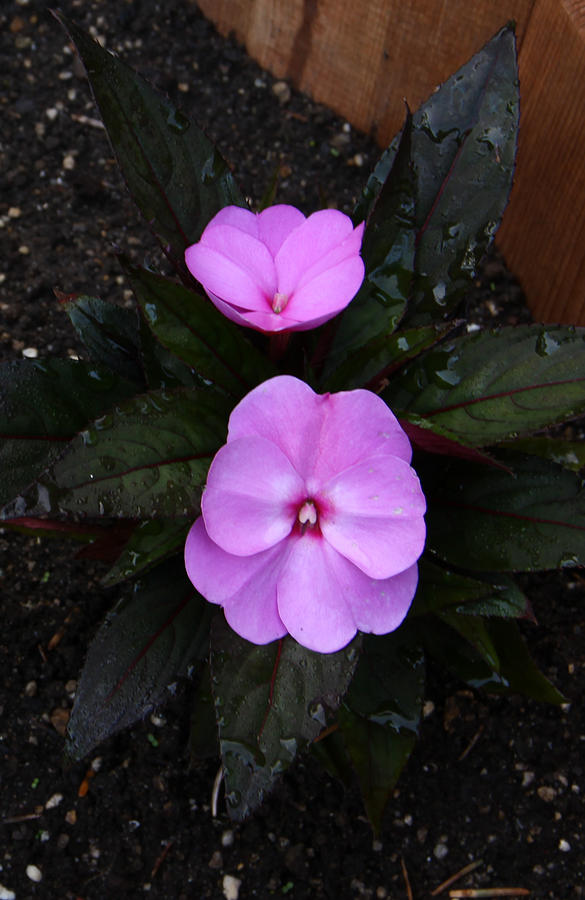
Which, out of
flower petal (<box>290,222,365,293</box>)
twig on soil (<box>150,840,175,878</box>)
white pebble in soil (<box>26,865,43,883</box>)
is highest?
flower petal (<box>290,222,365,293</box>)

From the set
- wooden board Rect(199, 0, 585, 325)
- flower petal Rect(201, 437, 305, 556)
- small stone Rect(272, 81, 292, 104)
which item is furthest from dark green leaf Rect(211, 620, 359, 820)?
small stone Rect(272, 81, 292, 104)

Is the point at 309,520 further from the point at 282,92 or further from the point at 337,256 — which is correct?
the point at 282,92

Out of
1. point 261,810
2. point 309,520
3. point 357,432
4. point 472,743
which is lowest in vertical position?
point 261,810

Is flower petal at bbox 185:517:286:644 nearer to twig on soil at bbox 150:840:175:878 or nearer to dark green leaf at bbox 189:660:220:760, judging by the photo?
dark green leaf at bbox 189:660:220:760

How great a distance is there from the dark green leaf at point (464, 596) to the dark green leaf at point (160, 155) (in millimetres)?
505

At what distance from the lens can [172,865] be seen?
136 centimetres

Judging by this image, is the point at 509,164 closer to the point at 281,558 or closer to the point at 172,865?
the point at 281,558

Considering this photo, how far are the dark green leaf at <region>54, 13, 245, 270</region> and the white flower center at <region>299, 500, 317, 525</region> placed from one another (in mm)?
339

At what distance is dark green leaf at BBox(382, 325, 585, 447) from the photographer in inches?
40.1

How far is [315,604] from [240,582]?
81 mm

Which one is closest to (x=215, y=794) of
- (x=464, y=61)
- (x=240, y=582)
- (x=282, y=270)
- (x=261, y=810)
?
(x=261, y=810)

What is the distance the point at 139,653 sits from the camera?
1126mm

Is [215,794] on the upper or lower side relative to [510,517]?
lower

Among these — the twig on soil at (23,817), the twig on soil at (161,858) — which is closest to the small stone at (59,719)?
the twig on soil at (23,817)
